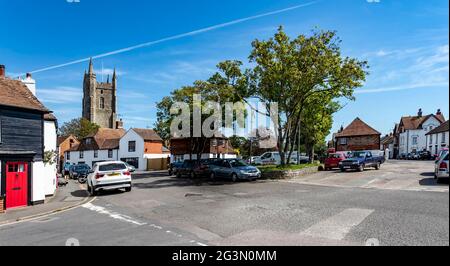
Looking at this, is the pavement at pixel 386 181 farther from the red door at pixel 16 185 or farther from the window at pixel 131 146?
the window at pixel 131 146

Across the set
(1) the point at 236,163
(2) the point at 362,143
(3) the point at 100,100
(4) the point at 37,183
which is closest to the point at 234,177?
(1) the point at 236,163

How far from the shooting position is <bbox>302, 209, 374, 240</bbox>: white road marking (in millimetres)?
7804

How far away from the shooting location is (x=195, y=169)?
32.0 m

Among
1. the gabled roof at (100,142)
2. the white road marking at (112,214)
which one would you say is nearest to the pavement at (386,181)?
the white road marking at (112,214)

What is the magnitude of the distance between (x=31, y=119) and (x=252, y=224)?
47.7ft

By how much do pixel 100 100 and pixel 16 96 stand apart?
11205cm

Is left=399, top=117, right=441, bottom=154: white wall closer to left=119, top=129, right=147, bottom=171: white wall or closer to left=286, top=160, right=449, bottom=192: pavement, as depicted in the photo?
left=286, top=160, right=449, bottom=192: pavement

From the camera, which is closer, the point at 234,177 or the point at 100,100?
the point at 234,177

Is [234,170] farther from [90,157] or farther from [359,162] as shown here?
[90,157]

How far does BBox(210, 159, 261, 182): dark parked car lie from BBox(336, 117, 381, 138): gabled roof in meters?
35.7

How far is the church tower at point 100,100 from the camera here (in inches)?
4813

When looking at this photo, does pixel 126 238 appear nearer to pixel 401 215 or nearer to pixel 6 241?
pixel 6 241

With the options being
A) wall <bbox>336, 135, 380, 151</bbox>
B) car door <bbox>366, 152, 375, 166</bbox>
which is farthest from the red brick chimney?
wall <bbox>336, 135, 380, 151</bbox>
